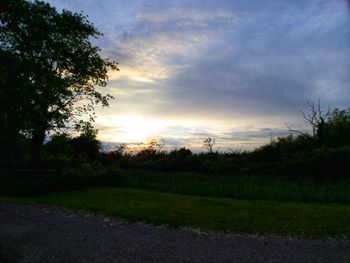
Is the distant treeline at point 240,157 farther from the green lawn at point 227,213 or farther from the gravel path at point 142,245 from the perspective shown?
the gravel path at point 142,245

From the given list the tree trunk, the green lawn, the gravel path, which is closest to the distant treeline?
the tree trunk

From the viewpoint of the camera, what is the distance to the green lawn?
14.6 metres

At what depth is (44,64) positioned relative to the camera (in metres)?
29.3

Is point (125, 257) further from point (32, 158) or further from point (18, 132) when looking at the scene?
point (32, 158)

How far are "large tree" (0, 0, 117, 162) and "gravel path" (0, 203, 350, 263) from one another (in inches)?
261

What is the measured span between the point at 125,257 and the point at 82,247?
5.75 ft

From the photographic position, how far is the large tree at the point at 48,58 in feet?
78.9

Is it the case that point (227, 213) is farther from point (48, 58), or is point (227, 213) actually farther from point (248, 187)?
point (48, 58)

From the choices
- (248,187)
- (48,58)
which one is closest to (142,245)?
(248,187)

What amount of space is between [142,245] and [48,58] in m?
21.1

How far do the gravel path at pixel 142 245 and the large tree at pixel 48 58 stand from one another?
6.62m

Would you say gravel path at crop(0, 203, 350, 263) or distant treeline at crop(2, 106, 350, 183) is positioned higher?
distant treeline at crop(2, 106, 350, 183)

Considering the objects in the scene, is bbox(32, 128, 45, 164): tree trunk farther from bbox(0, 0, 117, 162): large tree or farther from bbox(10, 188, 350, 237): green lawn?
bbox(10, 188, 350, 237): green lawn

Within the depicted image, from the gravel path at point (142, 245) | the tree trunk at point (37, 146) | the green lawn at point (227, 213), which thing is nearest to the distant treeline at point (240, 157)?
the tree trunk at point (37, 146)
